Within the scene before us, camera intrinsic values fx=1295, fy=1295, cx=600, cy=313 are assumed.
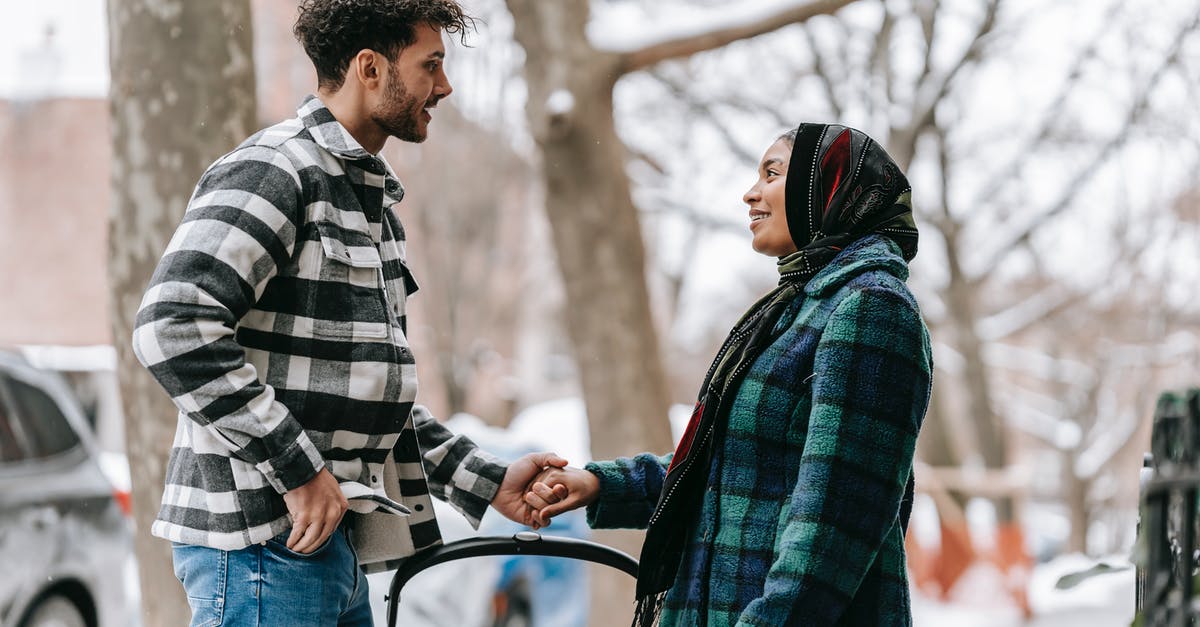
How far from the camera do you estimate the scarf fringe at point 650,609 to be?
2.65 metres

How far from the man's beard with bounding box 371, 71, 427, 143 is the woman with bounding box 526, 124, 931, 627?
722 mm

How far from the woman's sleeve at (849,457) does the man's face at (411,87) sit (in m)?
0.96

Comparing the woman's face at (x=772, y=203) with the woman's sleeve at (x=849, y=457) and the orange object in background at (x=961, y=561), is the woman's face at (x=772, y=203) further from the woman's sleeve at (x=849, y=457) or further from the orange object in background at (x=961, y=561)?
the orange object in background at (x=961, y=561)

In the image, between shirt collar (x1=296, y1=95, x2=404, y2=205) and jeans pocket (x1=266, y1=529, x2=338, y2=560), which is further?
shirt collar (x1=296, y1=95, x2=404, y2=205)

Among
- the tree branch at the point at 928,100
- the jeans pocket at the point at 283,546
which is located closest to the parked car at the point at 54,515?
the jeans pocket at the point at 283,546

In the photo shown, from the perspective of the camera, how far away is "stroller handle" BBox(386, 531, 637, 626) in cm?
279

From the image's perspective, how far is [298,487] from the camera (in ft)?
7.77

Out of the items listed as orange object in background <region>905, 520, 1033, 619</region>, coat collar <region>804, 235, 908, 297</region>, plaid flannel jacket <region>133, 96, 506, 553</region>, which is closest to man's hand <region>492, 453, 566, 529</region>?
plaid flannel jacket <region>133, 96, 506, 553</region>

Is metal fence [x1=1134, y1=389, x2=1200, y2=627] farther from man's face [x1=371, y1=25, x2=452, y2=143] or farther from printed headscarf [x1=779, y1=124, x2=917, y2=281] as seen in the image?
man's face [x1=371, y1=25, x2=452, y2=143]

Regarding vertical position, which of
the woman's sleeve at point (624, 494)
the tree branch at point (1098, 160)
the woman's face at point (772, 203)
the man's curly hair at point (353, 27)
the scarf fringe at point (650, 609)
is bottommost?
the scarf fringe at point (650, 609)

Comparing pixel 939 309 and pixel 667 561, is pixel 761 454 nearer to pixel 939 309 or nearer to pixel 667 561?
pixel 667 561

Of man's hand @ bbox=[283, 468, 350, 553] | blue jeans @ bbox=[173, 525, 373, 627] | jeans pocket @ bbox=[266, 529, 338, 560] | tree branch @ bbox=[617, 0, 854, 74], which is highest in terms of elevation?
tree branch @ bbox=[617, 0, 854, 74]

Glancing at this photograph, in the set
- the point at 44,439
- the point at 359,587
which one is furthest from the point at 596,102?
the point at 359,587

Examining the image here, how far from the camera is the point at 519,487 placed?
308cm
